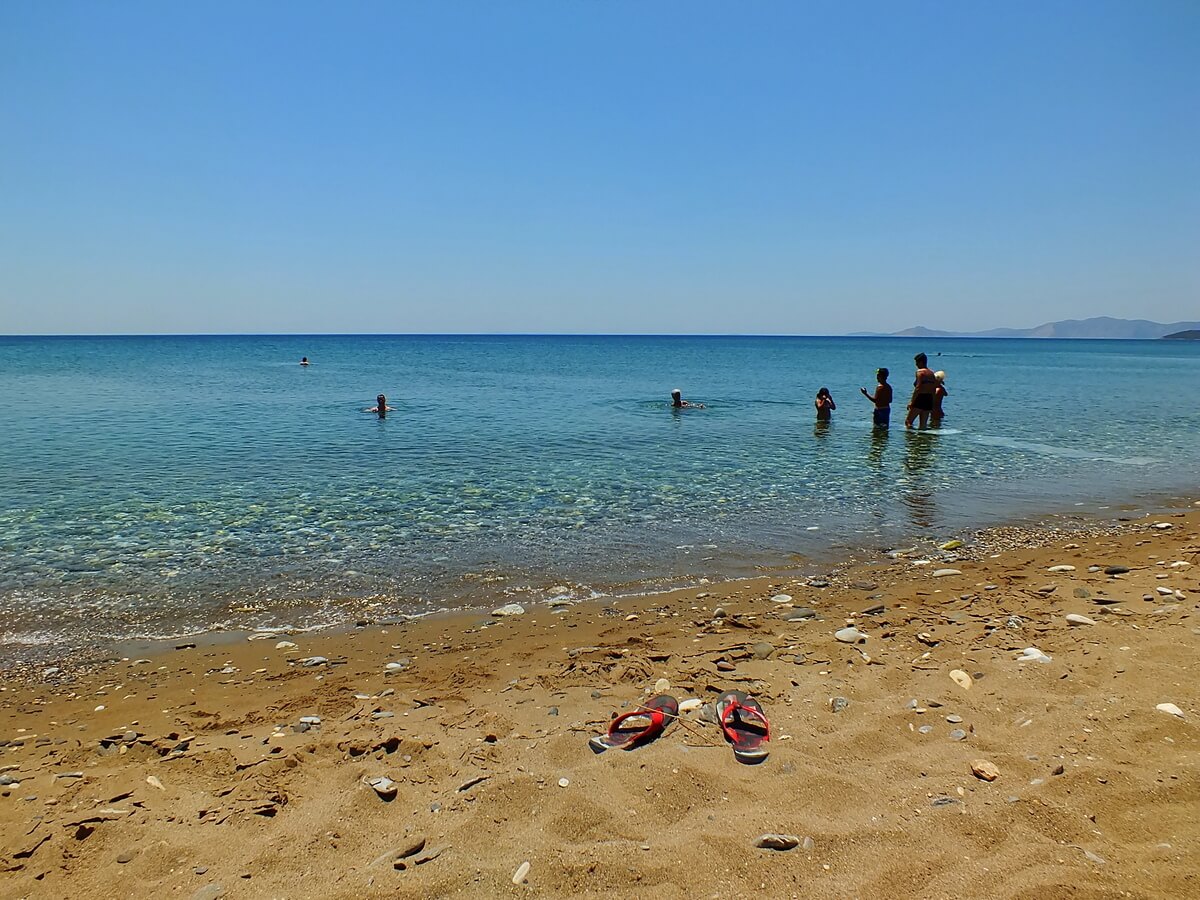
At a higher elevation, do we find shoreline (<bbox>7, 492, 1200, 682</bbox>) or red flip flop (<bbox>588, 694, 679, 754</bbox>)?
red flip flop (<bbox>588, 694, 679, 754</bbox>)

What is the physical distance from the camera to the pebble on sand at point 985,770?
4547 millimetres

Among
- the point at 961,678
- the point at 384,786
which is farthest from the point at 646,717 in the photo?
the point at 961,678

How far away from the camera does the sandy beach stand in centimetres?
387

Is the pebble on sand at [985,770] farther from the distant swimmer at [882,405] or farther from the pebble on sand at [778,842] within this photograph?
the distant swimmer at [882,405]

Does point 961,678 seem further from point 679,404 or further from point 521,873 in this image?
point 679,404

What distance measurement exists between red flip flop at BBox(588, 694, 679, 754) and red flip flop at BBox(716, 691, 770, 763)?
15.7 inches

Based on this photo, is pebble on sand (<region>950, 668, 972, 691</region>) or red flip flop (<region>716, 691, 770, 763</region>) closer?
red flip flop (<region>716, 691, 770, 763</region>)

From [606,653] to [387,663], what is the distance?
86.5 inches

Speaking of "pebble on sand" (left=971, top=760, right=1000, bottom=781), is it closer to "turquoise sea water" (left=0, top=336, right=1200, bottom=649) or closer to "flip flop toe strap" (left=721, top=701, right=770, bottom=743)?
"flip flop toe strap" (left=721, top=701, right=770, bottom=743)

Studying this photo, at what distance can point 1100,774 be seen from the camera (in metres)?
4.47

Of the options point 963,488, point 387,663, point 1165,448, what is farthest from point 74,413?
point 1165,448

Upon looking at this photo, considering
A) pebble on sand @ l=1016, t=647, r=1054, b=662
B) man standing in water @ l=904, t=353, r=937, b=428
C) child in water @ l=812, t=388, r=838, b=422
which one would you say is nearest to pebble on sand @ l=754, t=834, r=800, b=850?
pebble on sand @ l=1016, t=647, r=1054, b=662

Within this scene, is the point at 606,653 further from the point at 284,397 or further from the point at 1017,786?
the point at 284,397

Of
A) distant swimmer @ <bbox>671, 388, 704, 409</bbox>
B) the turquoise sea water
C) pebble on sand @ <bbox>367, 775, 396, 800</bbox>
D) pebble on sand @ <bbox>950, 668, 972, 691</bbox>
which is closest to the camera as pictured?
pebble on sand @ <bbox>367, 775, 396, 800</bbox>
